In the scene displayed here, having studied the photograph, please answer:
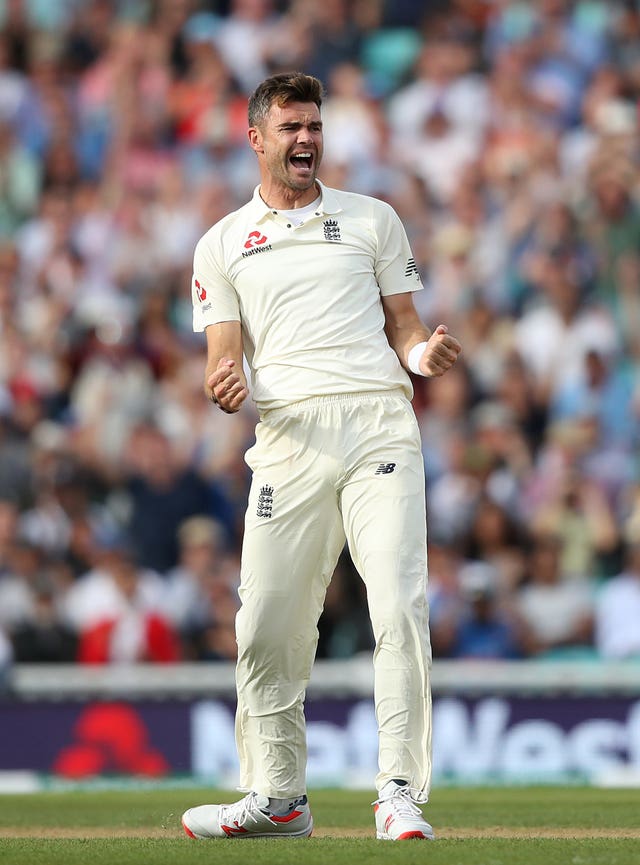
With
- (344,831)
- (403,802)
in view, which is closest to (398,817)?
(403,802)

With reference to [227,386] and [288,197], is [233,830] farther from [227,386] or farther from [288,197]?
[288,197]

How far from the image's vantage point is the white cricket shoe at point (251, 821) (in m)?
Result: 5.57

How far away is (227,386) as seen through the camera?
532cm

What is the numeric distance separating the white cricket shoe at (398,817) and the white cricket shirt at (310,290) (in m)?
1.28

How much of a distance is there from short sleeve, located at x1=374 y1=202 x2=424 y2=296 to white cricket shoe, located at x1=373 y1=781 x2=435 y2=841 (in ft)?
5.38

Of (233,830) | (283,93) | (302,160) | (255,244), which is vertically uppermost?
(283,93)

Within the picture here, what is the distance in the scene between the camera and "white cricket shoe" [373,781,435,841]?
5168 mm

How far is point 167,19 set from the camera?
1526 cm

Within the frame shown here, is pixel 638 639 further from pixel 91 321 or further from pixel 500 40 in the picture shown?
pixel 500 40

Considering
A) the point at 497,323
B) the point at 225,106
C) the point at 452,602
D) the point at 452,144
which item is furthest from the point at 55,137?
the point at 452,602

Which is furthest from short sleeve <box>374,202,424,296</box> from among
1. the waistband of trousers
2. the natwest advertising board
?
the natwest advertising board

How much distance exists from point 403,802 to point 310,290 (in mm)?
1668

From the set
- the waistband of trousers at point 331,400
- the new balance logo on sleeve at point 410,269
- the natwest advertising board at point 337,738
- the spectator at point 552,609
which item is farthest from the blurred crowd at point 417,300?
the waistband of trousers at point 331,400

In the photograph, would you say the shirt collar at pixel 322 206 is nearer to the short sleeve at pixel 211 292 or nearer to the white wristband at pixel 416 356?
the short sleeve at pixel 211 292
